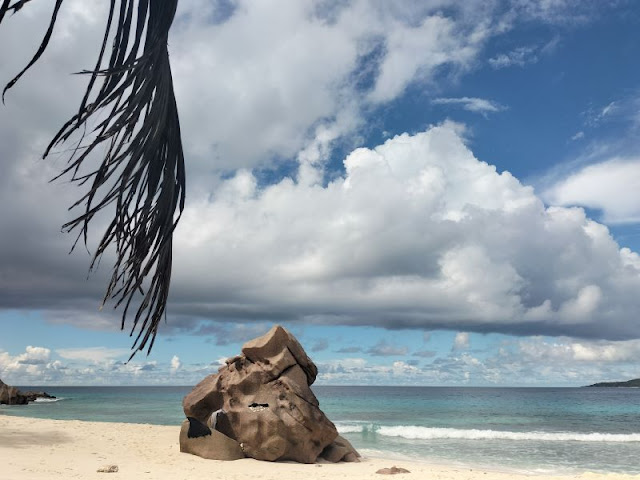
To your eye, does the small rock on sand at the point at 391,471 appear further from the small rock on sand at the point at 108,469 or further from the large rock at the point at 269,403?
the small rock on sand at the point at 108,469

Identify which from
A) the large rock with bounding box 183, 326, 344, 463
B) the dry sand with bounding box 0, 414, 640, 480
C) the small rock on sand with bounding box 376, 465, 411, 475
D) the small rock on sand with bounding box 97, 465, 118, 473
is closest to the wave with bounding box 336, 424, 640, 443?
the dry sand with bounding box 0, 414, 640, 480

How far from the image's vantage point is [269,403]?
1577 cm

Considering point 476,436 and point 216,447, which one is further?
point 476,436

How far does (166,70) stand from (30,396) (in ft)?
262

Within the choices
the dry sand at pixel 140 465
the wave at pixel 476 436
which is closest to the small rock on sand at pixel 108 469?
the dry sand at pixel 140 465

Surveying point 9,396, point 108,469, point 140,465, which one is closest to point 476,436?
point 140,465

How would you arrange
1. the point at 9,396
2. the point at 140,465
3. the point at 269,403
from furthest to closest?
the point at 9,396 < the point at 269,403 < the point at 140,465

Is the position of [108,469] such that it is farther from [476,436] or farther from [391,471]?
[476,436]

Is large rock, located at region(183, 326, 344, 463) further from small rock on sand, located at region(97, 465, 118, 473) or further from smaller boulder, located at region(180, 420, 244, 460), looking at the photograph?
small rock on sand, located at region(97, 465, 118, 473)

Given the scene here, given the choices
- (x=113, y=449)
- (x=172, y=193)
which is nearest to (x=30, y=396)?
(x=113, y=449)

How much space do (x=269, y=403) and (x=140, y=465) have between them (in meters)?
3.70

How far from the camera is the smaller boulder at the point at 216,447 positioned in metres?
15.1

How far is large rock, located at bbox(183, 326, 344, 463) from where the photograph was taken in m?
15.4

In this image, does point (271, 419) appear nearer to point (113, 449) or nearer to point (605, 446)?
point (113, 449)
